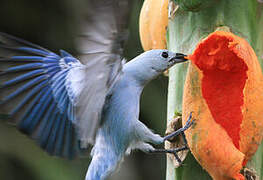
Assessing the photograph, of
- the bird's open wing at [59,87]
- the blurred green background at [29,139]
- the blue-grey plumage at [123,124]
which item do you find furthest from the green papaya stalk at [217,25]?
the blurred green background at [29,139]

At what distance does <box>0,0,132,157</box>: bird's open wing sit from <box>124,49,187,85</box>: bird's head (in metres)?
0.25

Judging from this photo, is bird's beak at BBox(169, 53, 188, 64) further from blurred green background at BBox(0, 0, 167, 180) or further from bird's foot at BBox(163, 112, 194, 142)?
blurred green background at BBox(0, 0, 167, 180)

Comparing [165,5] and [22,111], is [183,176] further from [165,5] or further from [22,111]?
[22,111]

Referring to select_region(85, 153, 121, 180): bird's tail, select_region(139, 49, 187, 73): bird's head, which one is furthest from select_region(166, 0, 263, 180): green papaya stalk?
select_region(85, 153, 121, 180): bird's tail

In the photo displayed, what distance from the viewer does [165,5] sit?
5.86 feet

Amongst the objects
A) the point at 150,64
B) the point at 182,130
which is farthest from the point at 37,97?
the point at 182,130

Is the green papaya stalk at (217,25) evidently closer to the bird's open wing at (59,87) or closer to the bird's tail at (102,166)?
the bird's open wing at (59,87)

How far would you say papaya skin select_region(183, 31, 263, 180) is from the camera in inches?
54.1

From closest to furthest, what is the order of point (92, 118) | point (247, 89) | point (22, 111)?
point (247, 89) → point (92, 118) → point (22, 111)

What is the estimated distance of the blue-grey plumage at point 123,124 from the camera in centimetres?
204

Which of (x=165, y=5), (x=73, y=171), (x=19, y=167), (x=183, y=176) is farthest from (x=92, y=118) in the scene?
(x=19, y=167)

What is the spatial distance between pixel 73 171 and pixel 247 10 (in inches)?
87.9

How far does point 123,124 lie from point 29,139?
1.80 m

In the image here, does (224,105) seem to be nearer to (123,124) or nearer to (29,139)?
(123,124)
